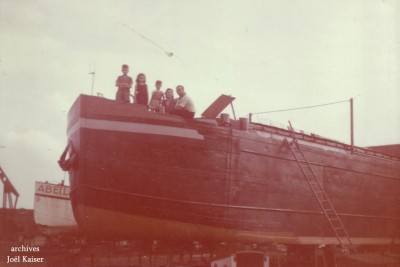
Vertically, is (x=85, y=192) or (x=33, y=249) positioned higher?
(x=85, y=192)

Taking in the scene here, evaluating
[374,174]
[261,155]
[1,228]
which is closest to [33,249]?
[261,155]

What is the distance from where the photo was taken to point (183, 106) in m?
10.2

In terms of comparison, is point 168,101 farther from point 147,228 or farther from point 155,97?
point 147,228

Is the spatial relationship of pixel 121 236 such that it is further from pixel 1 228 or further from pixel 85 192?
pixel 1 228

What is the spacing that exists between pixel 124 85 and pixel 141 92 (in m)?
0.51

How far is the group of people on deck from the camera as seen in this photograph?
976cm

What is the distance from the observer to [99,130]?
9133mm

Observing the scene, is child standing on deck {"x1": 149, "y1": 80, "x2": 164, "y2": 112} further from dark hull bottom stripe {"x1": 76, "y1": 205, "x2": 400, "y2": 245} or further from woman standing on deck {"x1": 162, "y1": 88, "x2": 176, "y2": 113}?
dark hull bottom stripe {"x1": 76, "y1": 205, "x2": 400, "y2": 245}

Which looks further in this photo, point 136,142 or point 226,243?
point 226,243

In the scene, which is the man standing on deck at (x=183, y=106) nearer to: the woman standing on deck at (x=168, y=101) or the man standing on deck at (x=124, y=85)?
the woman standing on deck at (x=168, y=101)

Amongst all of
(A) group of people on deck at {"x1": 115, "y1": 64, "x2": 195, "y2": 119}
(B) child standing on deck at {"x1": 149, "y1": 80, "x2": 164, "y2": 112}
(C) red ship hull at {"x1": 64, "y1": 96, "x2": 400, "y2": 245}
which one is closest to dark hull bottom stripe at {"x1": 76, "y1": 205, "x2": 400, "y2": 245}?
(C) red ship hull at {"x1": 64, "y1": 96, "x2": 400, "y2": 245}

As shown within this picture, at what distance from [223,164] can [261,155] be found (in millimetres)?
1382

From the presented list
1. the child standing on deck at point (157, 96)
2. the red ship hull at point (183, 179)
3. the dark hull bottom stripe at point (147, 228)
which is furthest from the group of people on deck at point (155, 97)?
the dark hull bottom stripe at point (147, 228)

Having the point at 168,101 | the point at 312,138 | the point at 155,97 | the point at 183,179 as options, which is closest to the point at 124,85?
the point at 155,97
